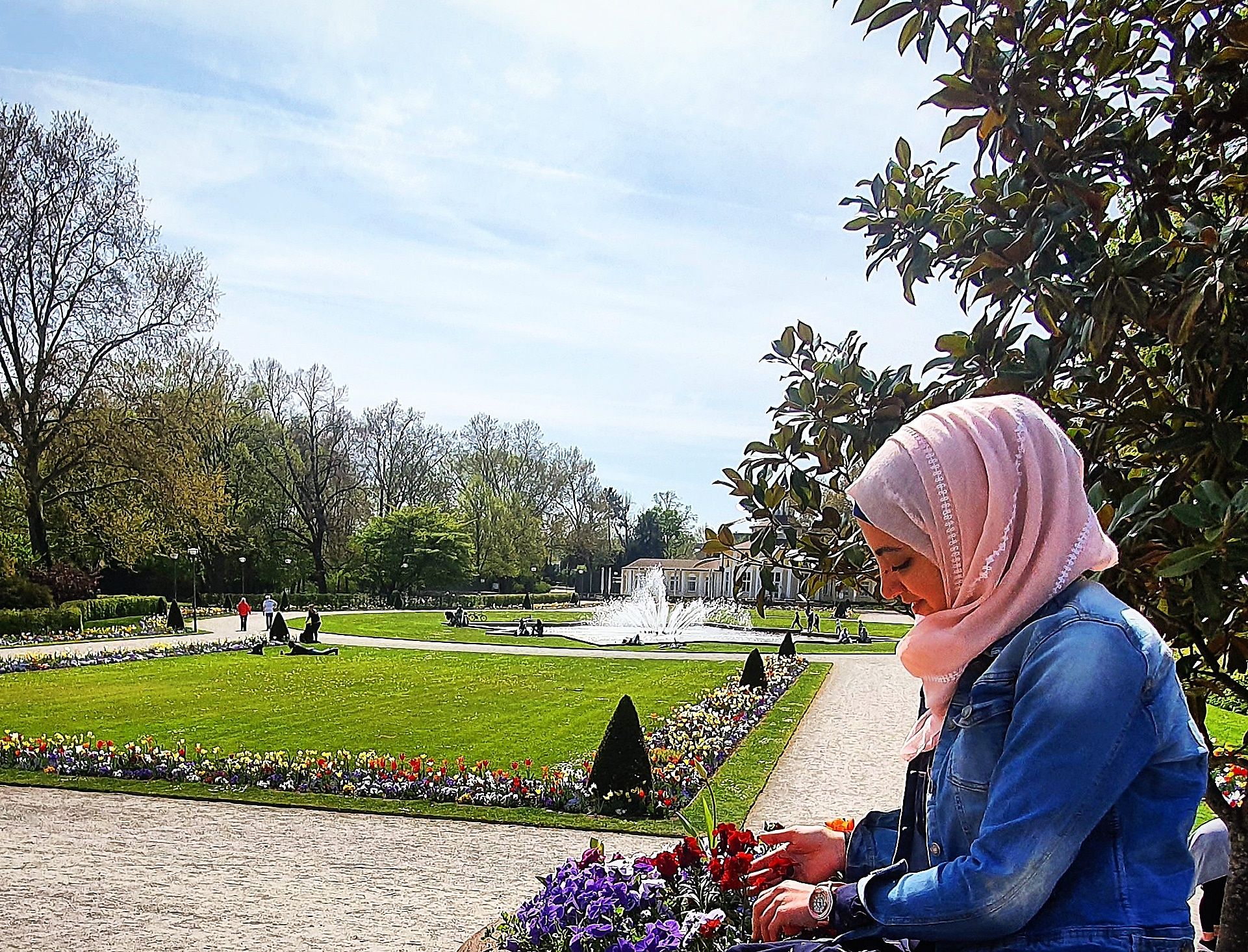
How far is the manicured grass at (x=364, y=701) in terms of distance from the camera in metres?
12.7

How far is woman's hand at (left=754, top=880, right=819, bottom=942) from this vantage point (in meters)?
1.52

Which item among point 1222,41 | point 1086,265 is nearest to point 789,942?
point 1086,265

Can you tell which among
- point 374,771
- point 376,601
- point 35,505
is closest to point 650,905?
point 374,771

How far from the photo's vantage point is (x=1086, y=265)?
2.21 m

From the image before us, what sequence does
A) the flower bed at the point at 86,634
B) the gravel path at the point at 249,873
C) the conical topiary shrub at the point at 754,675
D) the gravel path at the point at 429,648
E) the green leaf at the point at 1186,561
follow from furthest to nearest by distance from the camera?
the flower bed at the point at 86,634 < the gravel path at the point at 429,648 < the conical topiary shrub at the point at 754,675 < the gravel path at the point at 249,873 < the green leaf at the point at 1186,561

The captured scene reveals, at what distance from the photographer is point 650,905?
306cm

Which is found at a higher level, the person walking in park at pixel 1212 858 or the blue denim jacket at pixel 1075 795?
the blue denim jacket at pixel 1075 795

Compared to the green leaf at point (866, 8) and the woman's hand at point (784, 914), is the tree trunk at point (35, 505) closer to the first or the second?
the green leaf at point (866, 8)

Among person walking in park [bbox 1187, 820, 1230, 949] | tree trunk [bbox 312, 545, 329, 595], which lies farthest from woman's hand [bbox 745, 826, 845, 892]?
tree trunk [bbox 312, 545, 329, 595]

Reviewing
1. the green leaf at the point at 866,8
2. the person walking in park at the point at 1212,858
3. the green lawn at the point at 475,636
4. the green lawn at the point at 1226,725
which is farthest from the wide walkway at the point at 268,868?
the green lawn at the point at 475,636

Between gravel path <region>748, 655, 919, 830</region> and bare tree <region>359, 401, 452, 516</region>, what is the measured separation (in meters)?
46.3

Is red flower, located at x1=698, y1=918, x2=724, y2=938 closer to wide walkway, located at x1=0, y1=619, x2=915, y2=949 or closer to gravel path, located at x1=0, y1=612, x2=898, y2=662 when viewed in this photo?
wide walkway, located at x1=0, y1=619, x2=915, y2=949

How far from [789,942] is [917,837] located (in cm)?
27

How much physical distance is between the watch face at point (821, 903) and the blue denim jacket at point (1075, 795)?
0.16 meters
